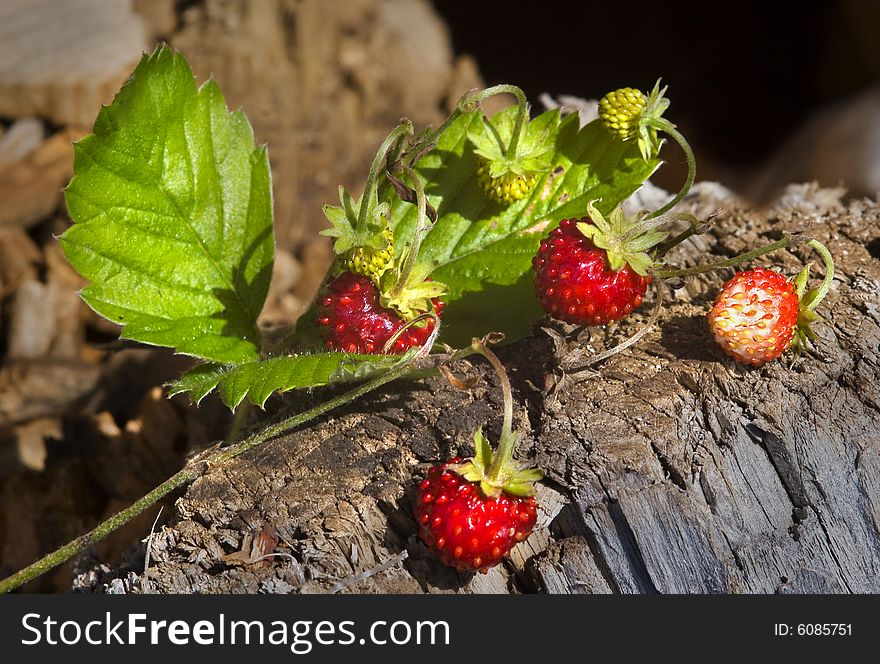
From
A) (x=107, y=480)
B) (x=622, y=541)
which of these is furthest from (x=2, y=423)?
(x=622, y=541)

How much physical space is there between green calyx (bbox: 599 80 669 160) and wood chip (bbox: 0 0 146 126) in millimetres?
1293

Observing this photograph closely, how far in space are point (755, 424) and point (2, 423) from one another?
144 cm

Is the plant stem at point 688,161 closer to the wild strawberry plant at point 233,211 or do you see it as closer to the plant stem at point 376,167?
the wild strawberry plant at point 233,211

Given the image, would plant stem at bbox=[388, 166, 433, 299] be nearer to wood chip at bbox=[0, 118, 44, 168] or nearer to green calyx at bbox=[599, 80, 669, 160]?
green calyx at bbox=[599, 80, 669, 160]

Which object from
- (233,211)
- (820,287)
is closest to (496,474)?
(820,287)

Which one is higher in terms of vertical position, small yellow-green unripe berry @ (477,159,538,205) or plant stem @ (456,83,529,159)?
plant stem @ (456,83,529,159)

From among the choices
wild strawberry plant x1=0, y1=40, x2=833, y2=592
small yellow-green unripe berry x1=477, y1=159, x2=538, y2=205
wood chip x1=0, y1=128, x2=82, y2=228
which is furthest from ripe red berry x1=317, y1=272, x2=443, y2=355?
wood chip x1=0, y1=128, x2=82, y2=228

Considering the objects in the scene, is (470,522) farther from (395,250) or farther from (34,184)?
(34,184)

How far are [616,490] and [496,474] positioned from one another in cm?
16

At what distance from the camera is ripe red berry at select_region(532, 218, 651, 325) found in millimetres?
1201

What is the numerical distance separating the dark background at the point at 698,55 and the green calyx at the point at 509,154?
1.22 meters

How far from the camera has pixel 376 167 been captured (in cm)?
117

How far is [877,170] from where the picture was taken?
203 cm

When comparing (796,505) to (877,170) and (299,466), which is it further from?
(877,170)
